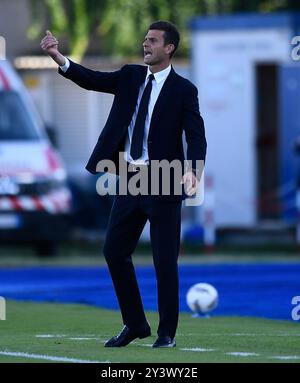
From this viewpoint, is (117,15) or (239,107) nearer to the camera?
(239,107)

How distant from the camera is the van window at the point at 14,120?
69.4 ft

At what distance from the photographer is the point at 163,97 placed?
30.5ft

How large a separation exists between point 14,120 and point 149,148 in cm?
1228

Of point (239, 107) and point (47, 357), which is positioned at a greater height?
point (239, 107)

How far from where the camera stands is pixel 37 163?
2086cm

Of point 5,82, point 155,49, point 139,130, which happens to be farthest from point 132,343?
point 5,82

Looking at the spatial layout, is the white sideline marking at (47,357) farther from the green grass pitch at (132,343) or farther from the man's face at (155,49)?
the man's face at (155,49)

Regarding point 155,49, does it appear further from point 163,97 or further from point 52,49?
point 52,49

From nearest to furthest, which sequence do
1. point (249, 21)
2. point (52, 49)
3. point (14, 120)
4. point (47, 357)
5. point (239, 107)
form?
point (47, 357)
point (52, 49)
point (14, 120)
point (249, 21)
point (239, 107)

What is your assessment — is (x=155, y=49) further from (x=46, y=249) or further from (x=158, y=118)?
(x=46, y=249)

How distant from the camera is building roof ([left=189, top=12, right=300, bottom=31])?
2341cm

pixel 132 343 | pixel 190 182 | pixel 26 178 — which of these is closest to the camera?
pixel 190 182

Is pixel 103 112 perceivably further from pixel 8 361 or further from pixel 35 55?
pixel 8 361

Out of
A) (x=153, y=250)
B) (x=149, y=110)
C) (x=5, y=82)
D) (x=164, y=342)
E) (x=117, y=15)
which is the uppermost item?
(x=117, y=15)
